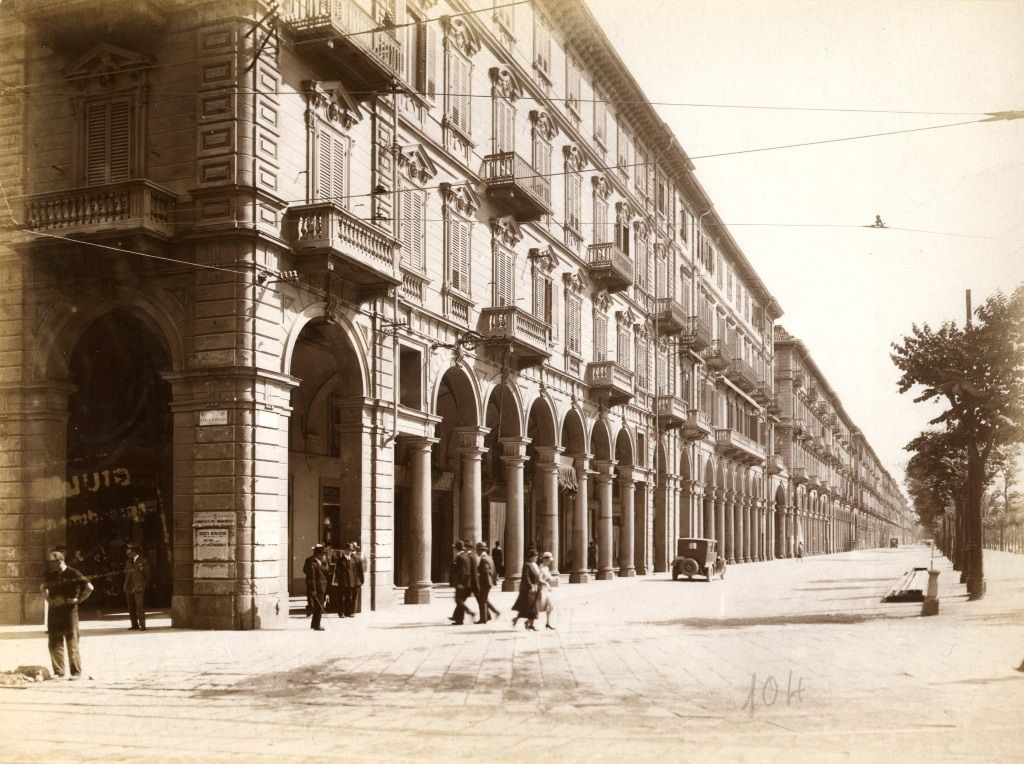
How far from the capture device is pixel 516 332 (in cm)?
2727

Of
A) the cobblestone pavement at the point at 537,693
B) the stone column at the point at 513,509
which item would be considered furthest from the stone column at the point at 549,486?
the cobblestone pavement at the point at 537,693

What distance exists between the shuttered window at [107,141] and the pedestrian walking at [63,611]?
825cm

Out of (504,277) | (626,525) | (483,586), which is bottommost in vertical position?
(483,586)

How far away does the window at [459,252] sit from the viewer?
2534 cm

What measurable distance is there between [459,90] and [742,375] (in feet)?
126

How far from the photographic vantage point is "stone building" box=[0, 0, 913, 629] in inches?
701

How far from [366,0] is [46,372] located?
30.4ft

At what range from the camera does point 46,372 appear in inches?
742

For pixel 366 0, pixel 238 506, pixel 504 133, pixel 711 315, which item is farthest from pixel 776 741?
pixel 711 315

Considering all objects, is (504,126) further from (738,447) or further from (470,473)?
(738,447)

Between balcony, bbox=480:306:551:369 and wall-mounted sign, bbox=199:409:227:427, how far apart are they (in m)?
9.90

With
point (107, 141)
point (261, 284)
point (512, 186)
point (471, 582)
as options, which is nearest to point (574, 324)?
point (512, 186)

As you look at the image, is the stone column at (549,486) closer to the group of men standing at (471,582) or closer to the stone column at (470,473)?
the stone column at (470,473)

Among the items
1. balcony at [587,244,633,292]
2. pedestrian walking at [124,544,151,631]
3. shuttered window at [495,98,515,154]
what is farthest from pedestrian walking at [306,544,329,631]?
balcony at [587,244,633,292]
